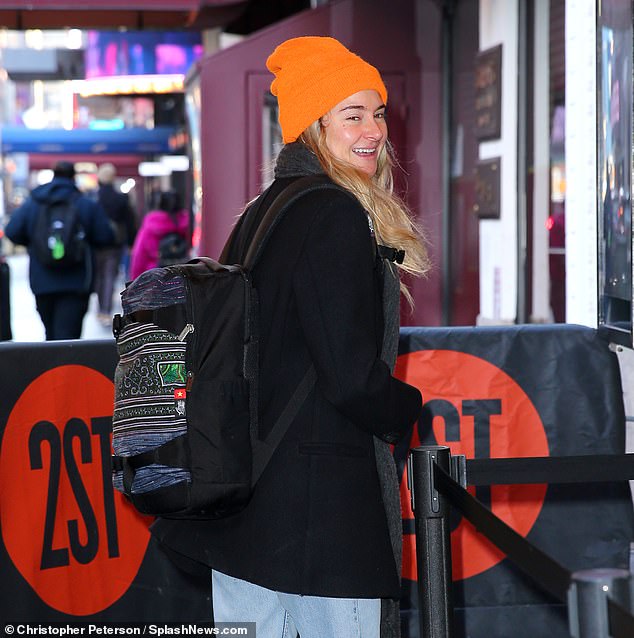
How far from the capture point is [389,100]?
8.79 meters

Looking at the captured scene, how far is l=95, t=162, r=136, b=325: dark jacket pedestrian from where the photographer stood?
48.7ft

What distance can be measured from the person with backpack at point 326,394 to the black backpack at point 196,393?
49 millimetres

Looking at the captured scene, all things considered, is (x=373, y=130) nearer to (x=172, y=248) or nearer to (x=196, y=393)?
(x=196, y=393)

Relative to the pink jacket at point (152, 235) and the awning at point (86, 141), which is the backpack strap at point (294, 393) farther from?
the awning at point (86, 141)

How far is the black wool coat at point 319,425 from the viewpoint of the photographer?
234cm

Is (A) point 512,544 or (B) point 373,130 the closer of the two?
(A) point 512,544

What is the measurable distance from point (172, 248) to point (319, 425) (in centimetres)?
1054

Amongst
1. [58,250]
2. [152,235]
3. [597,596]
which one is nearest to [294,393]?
[597,596]

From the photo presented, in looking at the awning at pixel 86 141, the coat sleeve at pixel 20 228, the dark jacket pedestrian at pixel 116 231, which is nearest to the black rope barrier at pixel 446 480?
the coat sleeve at pixel 20 228

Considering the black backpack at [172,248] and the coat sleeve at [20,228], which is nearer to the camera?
the coat sleeve at [20,228]

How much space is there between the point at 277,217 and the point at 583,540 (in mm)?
2201

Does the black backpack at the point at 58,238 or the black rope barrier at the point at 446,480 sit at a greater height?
the black backpack at the point at 58,238

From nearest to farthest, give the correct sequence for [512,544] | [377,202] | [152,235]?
[512,544]
[377,202]
[152,235]

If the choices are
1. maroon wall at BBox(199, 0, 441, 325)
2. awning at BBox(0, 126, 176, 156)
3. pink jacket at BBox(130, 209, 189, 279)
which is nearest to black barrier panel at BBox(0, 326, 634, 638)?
maroon wall at BBox(199, 0, 441, 325)
